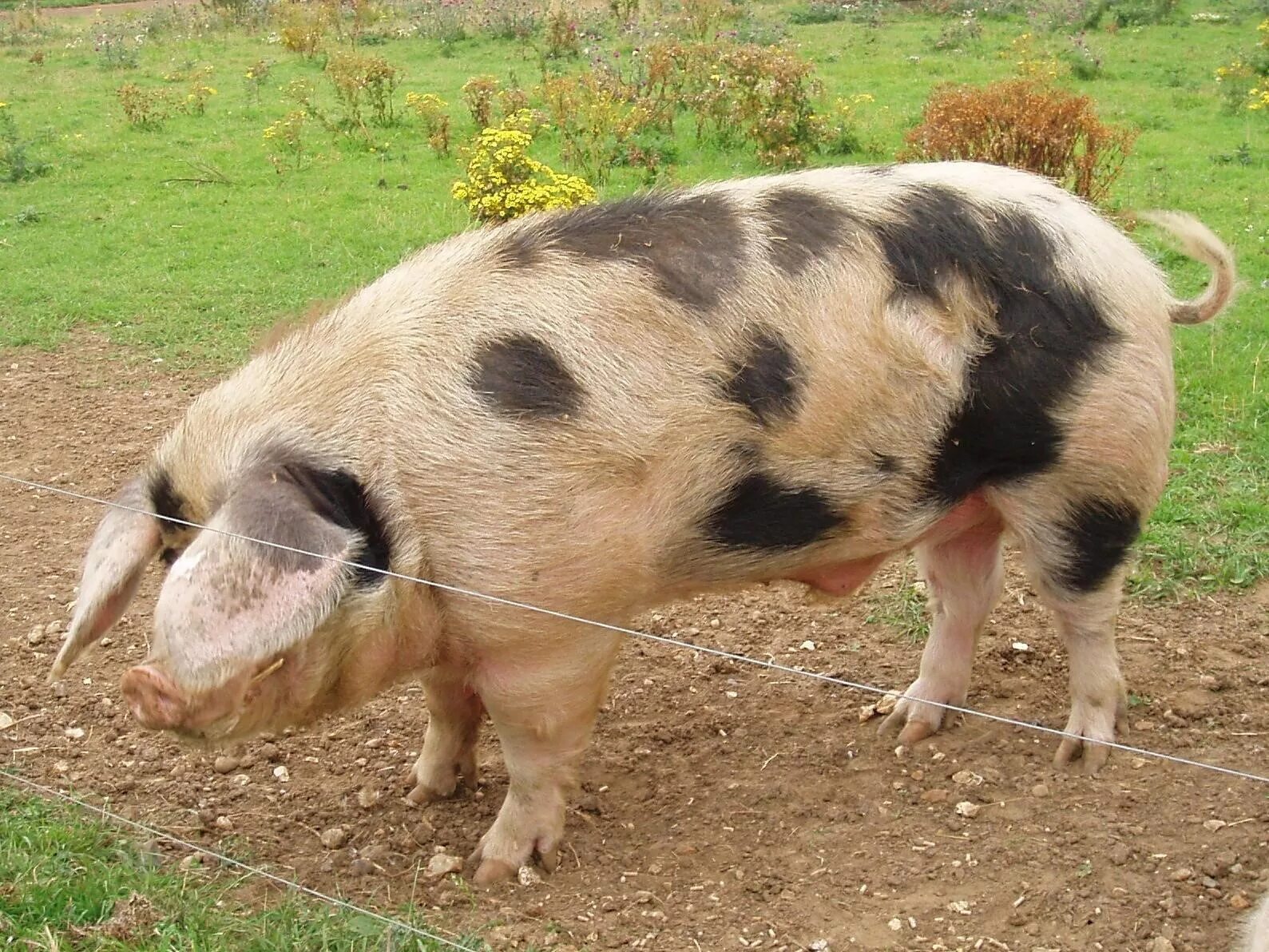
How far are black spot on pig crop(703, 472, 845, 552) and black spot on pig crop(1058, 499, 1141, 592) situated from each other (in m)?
0.72

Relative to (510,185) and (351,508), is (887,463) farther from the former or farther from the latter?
(510,185)

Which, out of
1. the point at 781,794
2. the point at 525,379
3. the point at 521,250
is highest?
the point at 521,250

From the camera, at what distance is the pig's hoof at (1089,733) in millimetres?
4121

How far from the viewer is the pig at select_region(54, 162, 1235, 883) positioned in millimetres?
3291

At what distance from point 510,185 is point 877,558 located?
5878 millimetres

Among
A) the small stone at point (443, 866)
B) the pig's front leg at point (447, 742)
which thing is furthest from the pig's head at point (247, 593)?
the small stone at point (443, 866)

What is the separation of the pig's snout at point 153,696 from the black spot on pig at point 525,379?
3.32ft

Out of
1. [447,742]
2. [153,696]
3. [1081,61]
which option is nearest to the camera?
[153,696]

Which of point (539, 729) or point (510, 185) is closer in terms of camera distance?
point (539, 729)

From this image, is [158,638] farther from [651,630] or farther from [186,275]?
[186,275]

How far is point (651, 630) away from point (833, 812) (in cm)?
133

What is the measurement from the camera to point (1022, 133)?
9.10 m

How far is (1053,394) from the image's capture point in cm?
364

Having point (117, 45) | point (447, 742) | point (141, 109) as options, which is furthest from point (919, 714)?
point (117, 45)
